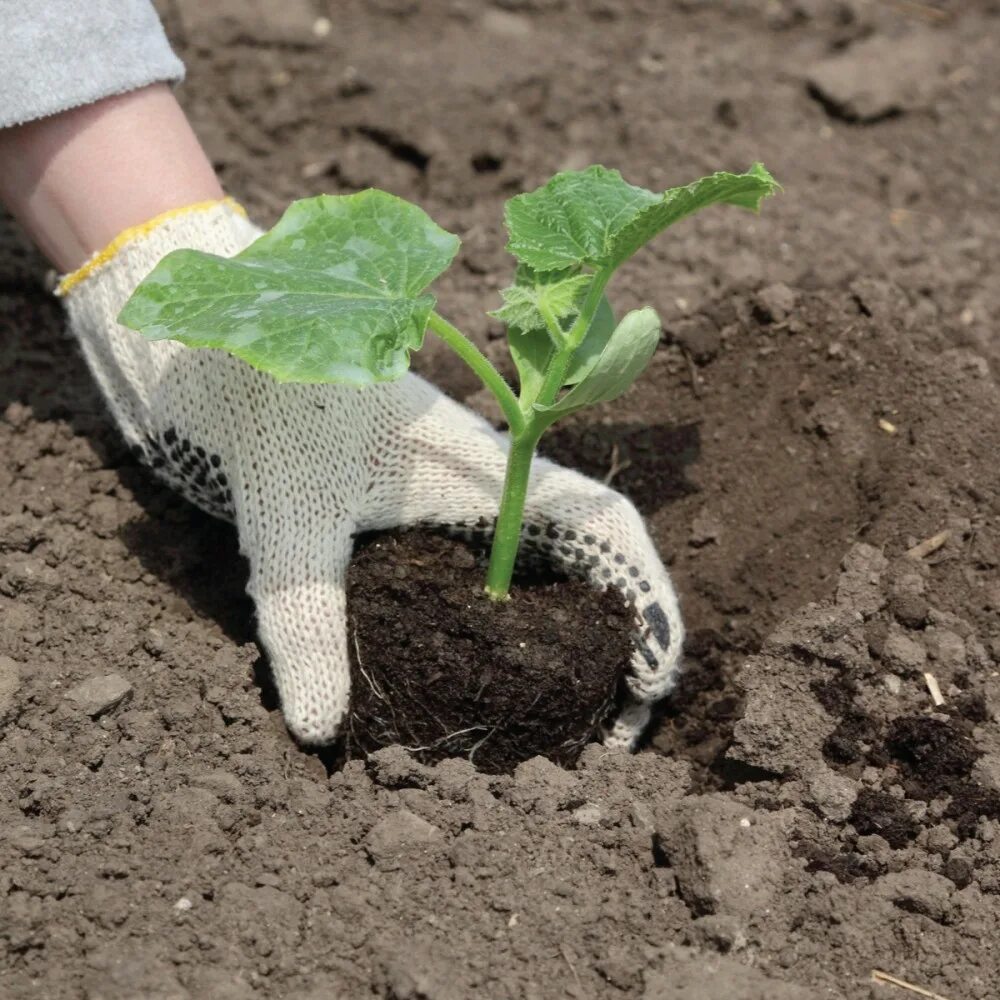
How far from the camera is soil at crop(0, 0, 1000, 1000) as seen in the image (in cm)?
184

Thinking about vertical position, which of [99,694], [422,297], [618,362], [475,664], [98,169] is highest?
[98,169]

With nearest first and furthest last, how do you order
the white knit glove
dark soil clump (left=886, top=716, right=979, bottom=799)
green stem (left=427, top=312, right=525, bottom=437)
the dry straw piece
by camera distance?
1. the dry straw piece
2. green stem (left=427, top=312, right=525, bottom=437)
3. dark soil clump (left=886, top=716, right=979, bottom=799)
4. the white knit glove

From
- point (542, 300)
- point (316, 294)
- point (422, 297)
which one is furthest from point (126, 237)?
point (542, 300)

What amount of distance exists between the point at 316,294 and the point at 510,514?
472mm

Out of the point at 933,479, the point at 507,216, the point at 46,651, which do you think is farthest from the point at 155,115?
the point at 933,479

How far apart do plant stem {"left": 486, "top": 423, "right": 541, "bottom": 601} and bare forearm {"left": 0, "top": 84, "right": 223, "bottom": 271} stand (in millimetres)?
802

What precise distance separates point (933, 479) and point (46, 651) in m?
1.66

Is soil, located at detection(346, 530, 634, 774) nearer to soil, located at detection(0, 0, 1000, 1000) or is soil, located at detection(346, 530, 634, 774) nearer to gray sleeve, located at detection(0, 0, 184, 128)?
soil, located at detection(0, 0, 1000, 1000)

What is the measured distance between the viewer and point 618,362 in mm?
1911

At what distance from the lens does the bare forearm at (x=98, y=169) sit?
2297mm

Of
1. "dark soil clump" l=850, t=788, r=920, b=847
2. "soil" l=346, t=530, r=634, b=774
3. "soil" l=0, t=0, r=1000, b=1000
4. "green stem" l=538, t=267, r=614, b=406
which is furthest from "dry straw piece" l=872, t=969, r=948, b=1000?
"green stem" l=538, t=267, r=614, b=406

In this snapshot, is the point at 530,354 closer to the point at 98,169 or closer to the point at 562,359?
the point at 562,359

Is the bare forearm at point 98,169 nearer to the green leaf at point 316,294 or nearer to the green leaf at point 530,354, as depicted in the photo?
the green leaf at point 316,294

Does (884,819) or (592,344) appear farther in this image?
(592,344)
